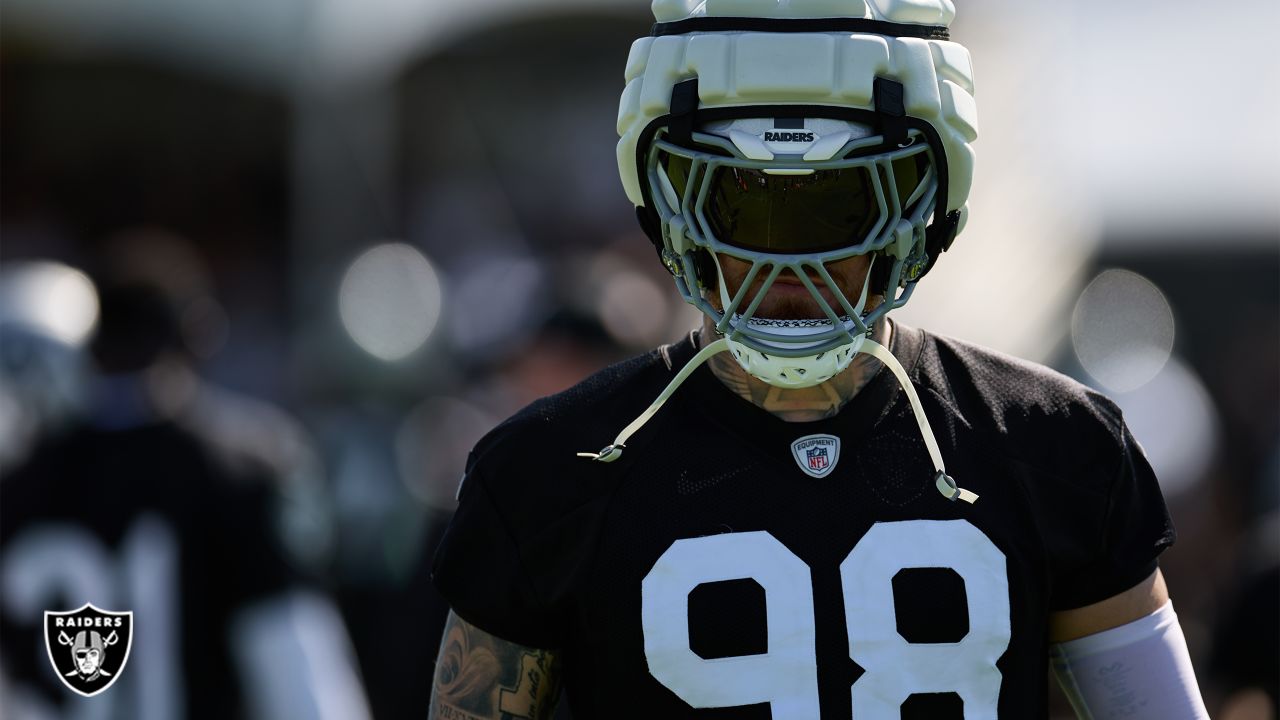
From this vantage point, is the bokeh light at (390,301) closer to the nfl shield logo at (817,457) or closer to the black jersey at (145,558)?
the black jersey at (145,558)

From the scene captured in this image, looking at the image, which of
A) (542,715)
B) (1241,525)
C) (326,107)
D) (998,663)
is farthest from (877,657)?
(326,107)

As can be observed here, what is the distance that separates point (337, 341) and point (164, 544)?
7.41 metres

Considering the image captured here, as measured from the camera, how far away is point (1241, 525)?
27.5 ft

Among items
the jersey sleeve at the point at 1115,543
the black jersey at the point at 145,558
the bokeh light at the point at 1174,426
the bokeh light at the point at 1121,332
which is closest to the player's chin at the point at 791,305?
the jersey sleeve at the point at 1115,543

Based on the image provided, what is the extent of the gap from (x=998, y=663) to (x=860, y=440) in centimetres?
41

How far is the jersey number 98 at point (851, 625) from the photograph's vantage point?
280 centimetres

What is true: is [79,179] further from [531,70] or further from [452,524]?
[452,524]

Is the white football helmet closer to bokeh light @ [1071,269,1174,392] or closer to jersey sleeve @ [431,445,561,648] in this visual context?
jersey sleeve @ [431,445,561,648]

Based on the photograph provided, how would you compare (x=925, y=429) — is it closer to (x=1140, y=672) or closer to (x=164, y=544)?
(x=1140, y=672)

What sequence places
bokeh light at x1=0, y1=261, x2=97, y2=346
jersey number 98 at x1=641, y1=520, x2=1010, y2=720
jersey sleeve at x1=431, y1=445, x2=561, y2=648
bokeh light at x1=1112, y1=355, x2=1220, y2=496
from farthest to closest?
bokeh light at x1=1112, y1=355, x2=1220, y2=496 → bokeh light at x1=0, y1=261, x2=97, y2=346 → jersey sleeve at x1=431, y1=445, x2=561, y2=648 → jersey number 98 at x1=641, y1=520, x2=1010, y2=720

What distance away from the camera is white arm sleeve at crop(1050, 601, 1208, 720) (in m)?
2.89

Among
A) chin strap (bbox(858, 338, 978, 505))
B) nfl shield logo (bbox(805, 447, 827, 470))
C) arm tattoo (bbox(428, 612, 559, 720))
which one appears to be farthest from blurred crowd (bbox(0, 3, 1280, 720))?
chin strap (bbox(858, 338, 978, 505))

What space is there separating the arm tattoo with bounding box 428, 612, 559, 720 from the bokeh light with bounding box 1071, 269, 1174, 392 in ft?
20.4

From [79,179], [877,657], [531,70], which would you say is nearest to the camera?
[877,657]
